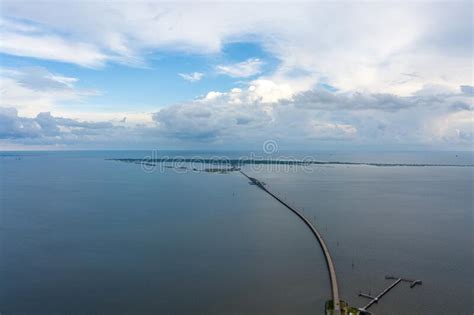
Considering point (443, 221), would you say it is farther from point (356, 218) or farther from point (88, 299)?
point (88, 299)

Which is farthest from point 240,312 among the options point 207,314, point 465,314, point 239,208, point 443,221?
point 443,221
